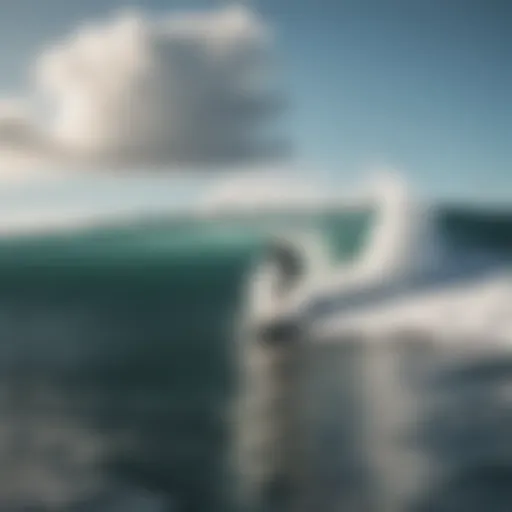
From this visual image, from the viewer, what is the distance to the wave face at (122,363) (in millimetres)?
1721

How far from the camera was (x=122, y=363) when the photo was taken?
175 centimetres

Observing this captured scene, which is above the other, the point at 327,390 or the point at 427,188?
the point at 427,188

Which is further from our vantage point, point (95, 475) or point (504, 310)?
point (504, 310)

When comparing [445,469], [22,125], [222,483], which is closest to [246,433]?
[222,483]

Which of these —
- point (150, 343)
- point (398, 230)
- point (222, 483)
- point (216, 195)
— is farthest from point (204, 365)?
point (398, 230)

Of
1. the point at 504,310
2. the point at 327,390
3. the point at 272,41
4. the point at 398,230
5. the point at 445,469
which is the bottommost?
the point at 445,469

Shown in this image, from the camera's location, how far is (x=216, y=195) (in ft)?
5.95

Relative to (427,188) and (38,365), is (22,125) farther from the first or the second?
(427,188)

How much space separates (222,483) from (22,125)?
2.86 ft

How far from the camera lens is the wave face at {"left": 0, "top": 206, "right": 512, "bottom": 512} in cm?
172

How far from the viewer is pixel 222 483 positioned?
67.9 inches

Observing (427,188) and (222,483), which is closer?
(222,483)

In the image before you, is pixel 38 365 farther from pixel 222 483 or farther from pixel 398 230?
pixel 398 230

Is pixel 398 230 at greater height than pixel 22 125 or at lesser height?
lesser
